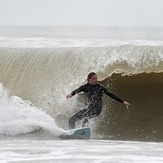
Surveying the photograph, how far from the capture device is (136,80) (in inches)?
521

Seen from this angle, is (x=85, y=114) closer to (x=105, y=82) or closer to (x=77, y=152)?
(x=105, y=82)

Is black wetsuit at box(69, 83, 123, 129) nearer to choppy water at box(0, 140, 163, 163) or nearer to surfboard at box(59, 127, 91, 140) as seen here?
surfboard at box(59, 127, 91, 140)

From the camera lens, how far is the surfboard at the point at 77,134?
9.86m

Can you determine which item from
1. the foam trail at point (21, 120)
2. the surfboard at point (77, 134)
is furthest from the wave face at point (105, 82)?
the surfboard at point (77, 134)

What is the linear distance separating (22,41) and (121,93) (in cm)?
642

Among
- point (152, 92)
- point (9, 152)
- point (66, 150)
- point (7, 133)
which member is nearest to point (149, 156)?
point (66, 150)

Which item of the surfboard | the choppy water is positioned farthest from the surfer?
the choppy water

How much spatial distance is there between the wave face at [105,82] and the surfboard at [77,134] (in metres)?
1.64

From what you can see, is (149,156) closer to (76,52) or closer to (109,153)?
(109,153)

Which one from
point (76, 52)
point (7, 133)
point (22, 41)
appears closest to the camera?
point (7, 133)

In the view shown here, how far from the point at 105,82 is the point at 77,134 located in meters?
3.49

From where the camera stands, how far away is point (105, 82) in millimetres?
13250

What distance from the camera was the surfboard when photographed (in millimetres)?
9859

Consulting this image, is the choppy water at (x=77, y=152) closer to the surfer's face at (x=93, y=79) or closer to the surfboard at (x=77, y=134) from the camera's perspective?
the surfboard at (x=77, y=134)
